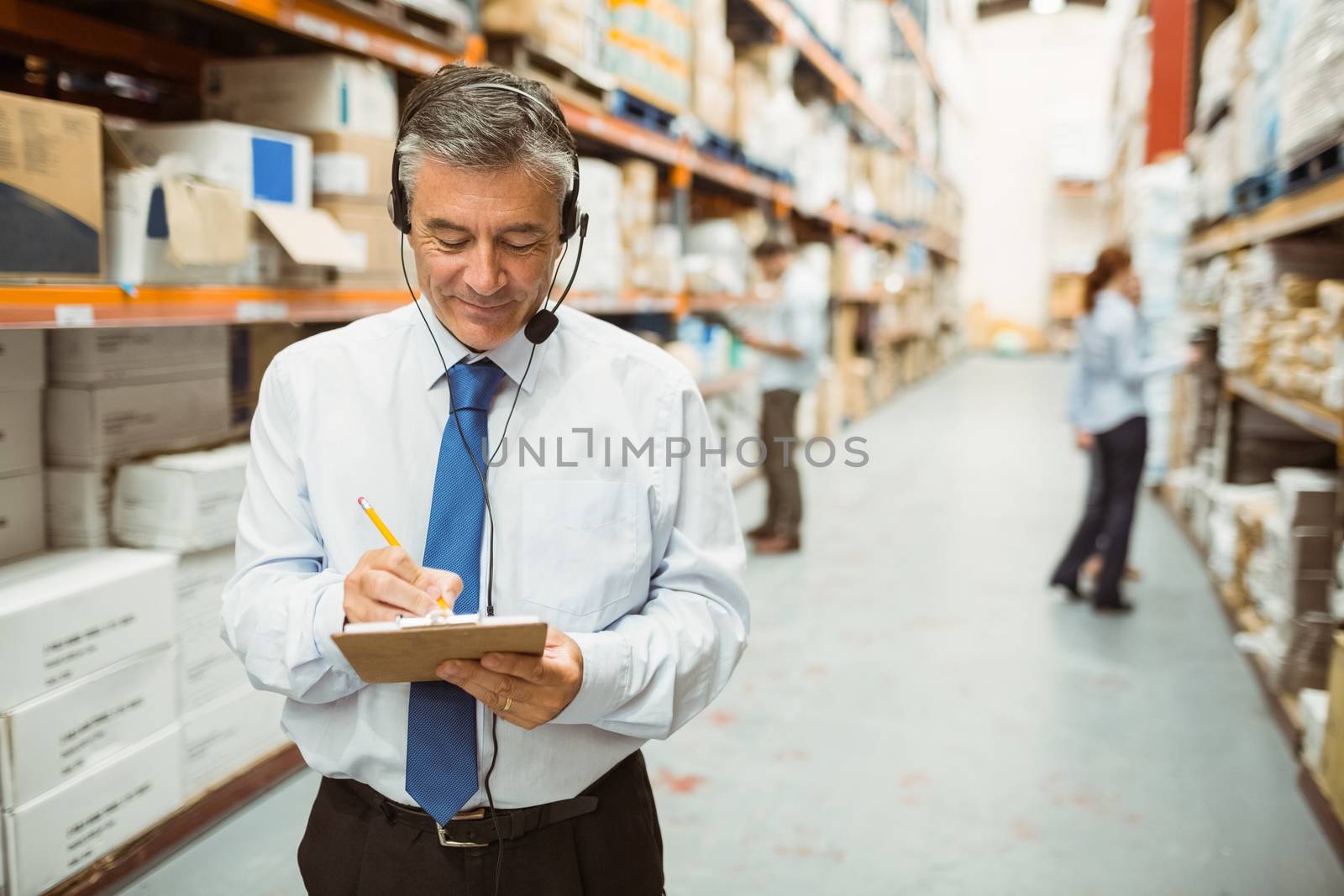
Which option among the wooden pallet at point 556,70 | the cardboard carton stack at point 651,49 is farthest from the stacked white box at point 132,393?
the cardboard carton stack at point 651,49

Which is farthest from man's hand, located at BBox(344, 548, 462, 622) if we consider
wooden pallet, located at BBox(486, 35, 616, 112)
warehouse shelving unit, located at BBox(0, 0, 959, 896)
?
wooden pallet, located at BBox(486, 35, 616, 112)

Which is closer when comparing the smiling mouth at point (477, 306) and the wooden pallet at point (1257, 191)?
the smiling mouth at point (477, 306)

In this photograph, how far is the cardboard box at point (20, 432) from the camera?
2275mm

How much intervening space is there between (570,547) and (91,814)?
160 centimetres

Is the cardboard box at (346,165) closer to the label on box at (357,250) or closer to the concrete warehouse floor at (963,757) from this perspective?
the label on box at (357,250)

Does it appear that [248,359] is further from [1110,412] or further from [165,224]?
[1110,412]

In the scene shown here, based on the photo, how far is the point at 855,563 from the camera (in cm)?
531

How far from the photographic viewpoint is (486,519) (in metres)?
1.20

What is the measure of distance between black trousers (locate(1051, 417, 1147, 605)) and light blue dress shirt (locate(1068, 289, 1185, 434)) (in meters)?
0.07

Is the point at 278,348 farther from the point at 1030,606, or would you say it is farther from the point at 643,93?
the point at 1030,606

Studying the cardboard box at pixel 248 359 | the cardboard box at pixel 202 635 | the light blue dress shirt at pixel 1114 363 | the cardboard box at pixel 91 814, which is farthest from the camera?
the light blue dress shirt at pixel 1114 363

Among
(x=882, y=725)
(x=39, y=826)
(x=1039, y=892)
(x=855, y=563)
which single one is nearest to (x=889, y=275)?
(x=855, y=563)

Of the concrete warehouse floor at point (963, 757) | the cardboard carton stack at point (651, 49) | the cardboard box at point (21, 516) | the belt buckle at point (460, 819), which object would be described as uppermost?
the cardboard carton stack at point (651, 49)

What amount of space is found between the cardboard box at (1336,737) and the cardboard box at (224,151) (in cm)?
291
